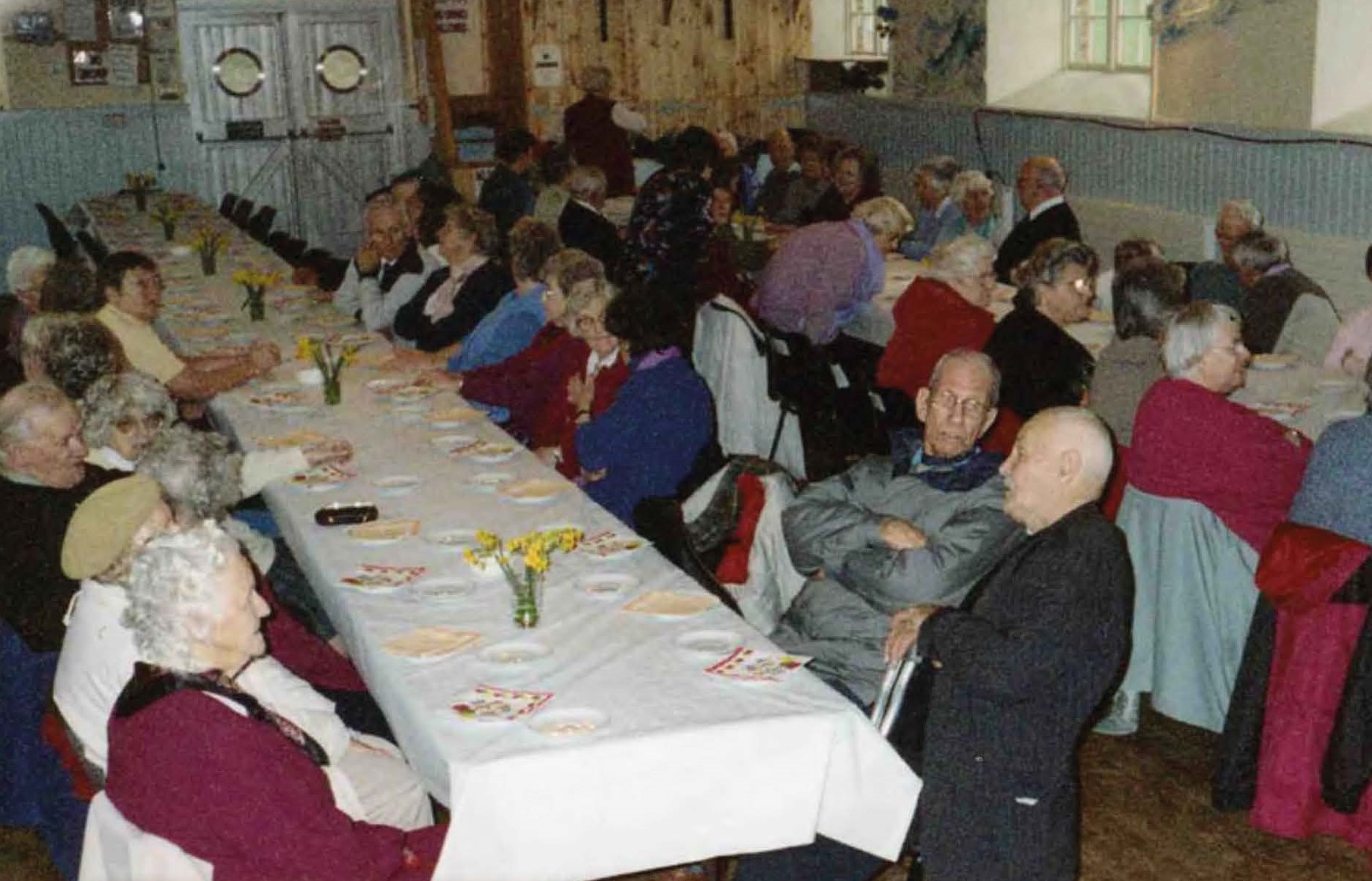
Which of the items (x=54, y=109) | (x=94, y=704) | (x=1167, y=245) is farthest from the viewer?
(x=54, y=109)

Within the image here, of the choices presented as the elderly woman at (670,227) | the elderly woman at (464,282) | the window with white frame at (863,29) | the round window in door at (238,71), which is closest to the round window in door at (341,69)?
the round window in door at (238,71)

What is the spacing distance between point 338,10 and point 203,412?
9.07 m

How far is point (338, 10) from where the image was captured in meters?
15.3

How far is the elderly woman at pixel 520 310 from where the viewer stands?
6.58 meters

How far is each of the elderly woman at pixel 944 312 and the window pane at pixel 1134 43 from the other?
4295 mm

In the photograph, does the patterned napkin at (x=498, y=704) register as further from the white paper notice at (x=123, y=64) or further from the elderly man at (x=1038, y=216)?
the white paper notice at (x=123, y=64)

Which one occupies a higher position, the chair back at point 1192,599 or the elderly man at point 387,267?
the elderly man at point 387,267

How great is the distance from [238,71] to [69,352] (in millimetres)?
10548

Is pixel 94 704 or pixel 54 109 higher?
pixel 54 109

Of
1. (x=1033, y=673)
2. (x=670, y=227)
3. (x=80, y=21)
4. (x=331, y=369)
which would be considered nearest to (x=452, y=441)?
Answer: (x=331, y=369)

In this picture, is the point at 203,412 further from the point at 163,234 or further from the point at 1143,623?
the point at 163,234

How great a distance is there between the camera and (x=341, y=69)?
15414mm

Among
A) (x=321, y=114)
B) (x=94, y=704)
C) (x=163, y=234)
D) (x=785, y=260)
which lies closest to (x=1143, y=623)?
(x=94, y=704)

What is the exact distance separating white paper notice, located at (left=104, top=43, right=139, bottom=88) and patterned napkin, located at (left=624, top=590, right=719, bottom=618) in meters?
12.8
